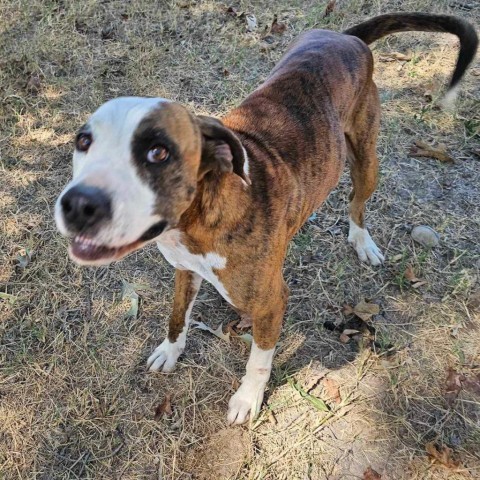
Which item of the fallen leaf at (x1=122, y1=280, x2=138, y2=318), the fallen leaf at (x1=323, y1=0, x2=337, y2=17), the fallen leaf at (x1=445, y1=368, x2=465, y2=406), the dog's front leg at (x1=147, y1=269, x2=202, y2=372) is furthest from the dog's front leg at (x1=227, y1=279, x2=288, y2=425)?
the fallen leaf at (x1=323, y1=0, x2=337, y2=17)

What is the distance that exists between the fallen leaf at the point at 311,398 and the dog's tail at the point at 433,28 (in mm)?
2145

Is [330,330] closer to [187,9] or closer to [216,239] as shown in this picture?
[216,239]

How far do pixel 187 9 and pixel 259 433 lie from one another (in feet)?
16.3

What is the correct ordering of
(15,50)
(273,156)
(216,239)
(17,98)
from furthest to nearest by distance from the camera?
1. (15,50)
2. (17,98)
3. (273,156)
4. (216,239)

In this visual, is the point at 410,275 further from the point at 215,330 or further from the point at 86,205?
the point at 86,205

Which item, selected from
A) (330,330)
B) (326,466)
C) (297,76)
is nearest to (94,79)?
(297,76)

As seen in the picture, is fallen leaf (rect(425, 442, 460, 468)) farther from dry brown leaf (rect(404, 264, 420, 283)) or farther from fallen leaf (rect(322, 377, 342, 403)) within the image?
dry brown leaf (rect(404, 264, 420, 283))

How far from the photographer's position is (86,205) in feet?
5.32

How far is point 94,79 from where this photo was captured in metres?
4.95

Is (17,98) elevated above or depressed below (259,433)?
above

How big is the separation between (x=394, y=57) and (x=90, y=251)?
450 cm

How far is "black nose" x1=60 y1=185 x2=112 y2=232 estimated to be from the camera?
162 cm

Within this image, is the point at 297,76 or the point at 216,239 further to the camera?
the point at 297,76

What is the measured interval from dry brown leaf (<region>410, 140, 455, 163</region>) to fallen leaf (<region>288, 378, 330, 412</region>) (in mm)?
2395
